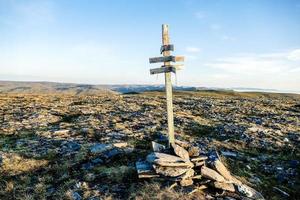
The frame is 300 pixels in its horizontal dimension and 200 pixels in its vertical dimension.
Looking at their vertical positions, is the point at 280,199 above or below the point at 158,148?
below

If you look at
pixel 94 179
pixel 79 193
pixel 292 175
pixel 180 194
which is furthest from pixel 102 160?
pixel 292 175

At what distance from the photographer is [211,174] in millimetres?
12328

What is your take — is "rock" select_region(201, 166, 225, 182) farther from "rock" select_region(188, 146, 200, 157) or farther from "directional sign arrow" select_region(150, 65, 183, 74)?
"directional sign arrow" select_region(150, 65, 183, 74)

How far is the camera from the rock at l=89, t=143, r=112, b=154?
16422 mm

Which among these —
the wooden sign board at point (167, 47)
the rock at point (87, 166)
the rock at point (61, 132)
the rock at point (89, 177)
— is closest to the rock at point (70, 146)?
the rock at point (87, 166)

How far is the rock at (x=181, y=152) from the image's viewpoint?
1297cm

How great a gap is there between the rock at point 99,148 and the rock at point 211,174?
623cm

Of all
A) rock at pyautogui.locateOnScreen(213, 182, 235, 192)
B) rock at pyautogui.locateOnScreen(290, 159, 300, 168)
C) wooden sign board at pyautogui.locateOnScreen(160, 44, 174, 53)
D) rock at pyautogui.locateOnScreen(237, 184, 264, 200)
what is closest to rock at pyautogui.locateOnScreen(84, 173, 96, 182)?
rock at pyautogui.locateOnScreen(213, 182, 235, 192)

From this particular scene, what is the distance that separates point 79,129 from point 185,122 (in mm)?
9602

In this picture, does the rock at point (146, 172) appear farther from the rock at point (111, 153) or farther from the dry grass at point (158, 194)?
the rock at point (111, 153)

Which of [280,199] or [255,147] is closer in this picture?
[280,199]

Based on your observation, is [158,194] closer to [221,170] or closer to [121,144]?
[221,170]

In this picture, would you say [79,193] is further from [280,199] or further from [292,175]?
[292,175]

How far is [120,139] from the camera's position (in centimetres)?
1948
